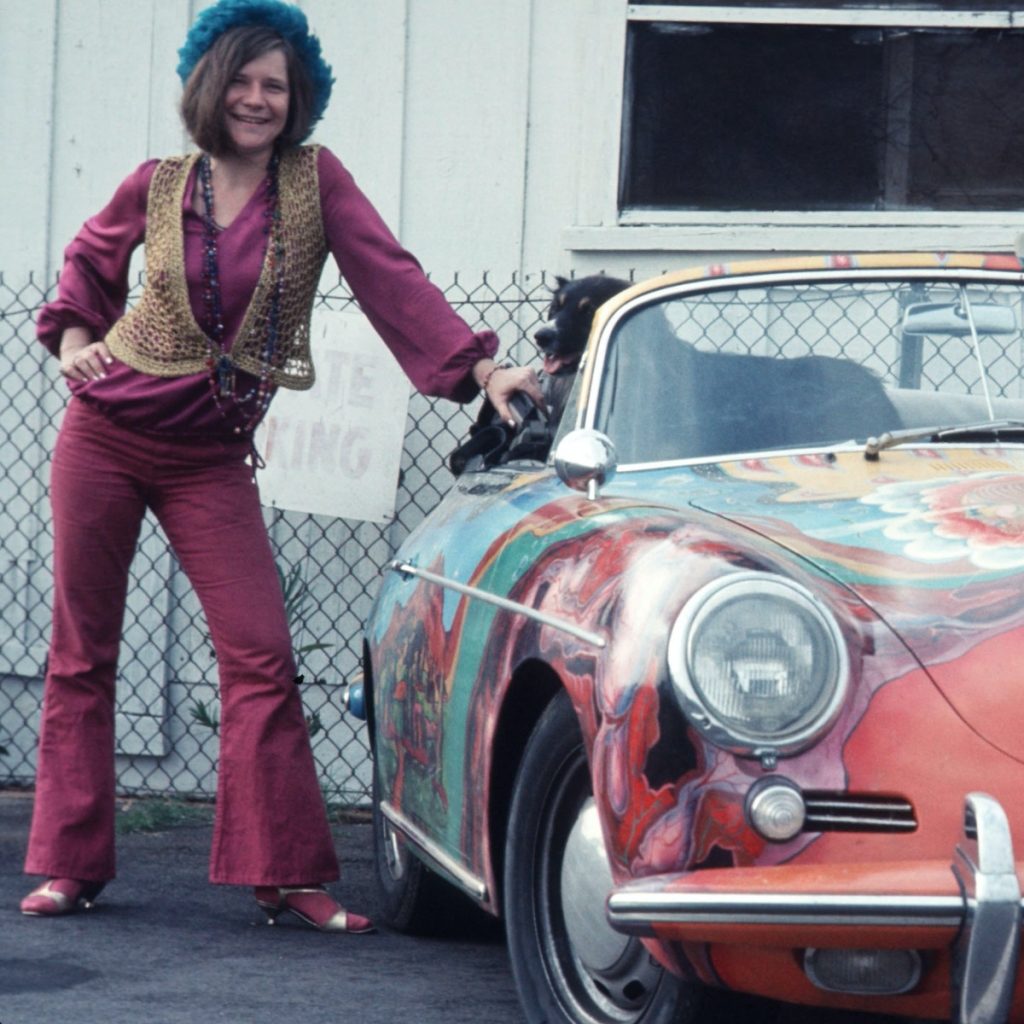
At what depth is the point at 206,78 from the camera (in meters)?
4.07

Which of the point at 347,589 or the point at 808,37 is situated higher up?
the point at 808,37

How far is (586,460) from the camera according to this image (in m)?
3.34

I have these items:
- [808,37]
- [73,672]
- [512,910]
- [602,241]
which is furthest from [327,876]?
[808,37]

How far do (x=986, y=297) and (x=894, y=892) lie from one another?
180 centimetres

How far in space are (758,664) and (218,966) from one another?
67.6 inches

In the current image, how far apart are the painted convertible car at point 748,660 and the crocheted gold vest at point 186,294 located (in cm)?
54

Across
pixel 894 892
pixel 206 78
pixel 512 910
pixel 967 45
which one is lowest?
pixel 512 910

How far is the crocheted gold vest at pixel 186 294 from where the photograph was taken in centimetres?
406

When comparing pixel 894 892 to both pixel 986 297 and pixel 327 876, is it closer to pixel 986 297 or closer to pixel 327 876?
pixel 986 297

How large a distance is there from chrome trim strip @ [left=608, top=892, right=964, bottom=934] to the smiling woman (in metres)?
1.78

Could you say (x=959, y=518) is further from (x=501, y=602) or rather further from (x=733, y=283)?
(x=733, y=283)

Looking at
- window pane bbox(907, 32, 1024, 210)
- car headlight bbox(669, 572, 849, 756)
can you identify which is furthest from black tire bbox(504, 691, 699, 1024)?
window pane bbox(907, 32, 1024, 210)

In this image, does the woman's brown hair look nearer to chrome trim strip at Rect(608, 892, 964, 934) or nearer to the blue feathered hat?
the blue feathered hat

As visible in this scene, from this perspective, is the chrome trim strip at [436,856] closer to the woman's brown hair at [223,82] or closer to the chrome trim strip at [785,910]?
the chrome trim strip at [785,910]
